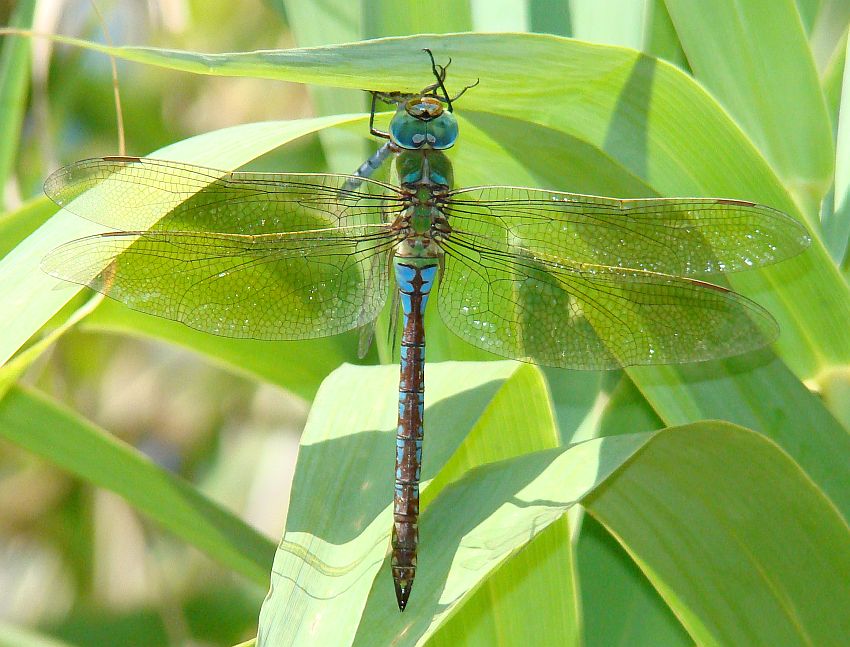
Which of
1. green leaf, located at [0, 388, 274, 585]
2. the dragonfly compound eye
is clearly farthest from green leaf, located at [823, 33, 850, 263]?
green leaf, located at [0, 388, 274, 585]

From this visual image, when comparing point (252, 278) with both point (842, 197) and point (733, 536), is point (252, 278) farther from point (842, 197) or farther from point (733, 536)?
point (842, 197)

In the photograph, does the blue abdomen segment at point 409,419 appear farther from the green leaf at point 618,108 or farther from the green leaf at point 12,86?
the green leaf at point 12,86

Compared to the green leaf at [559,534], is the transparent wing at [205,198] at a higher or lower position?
higher

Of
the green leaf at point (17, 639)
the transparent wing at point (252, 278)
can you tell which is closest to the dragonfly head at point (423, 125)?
the transparent wing at point (252, 278)

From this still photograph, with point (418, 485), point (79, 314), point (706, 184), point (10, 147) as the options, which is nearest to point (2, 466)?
point (10, 147)

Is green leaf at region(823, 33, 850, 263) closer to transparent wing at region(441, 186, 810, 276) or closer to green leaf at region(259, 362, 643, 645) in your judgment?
transparent wing at region(441, 186, 810, 276)

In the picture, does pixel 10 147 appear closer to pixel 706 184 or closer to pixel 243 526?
pixel 243 526
